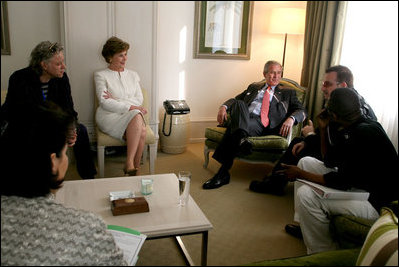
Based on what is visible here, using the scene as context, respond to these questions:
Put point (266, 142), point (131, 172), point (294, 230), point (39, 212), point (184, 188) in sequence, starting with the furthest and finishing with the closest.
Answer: point (131, 172)
point (266, 142)
point (294, 230)
point (184, 188)
point (39, 212)

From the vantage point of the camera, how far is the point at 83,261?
2.29 feet

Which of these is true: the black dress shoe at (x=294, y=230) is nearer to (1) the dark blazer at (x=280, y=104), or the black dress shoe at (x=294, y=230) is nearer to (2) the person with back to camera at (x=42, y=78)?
(1) the dark blazer at (x=280, y=104)

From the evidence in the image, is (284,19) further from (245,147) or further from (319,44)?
(245,147)

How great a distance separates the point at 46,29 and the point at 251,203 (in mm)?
1599

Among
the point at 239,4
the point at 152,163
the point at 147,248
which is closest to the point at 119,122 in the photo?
the point at 152,163

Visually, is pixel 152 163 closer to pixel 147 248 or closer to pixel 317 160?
pixel 317 160

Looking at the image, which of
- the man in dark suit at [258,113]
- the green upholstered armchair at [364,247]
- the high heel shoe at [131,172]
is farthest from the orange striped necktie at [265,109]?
the high heel shoe at [131,172]

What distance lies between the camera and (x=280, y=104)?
1.54 metres

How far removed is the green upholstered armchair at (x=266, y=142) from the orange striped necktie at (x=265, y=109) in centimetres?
8

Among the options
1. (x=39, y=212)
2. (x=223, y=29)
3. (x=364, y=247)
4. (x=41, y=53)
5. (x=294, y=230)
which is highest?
(x=223, y=29)

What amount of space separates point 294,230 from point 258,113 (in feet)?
1.61

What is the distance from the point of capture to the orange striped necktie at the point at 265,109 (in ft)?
4.64

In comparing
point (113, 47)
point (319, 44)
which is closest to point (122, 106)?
point (113, 47)

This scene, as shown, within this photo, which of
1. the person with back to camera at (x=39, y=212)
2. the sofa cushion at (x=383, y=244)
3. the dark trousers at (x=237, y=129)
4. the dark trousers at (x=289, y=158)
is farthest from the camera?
the dark trousers at (x=289, y=158)
